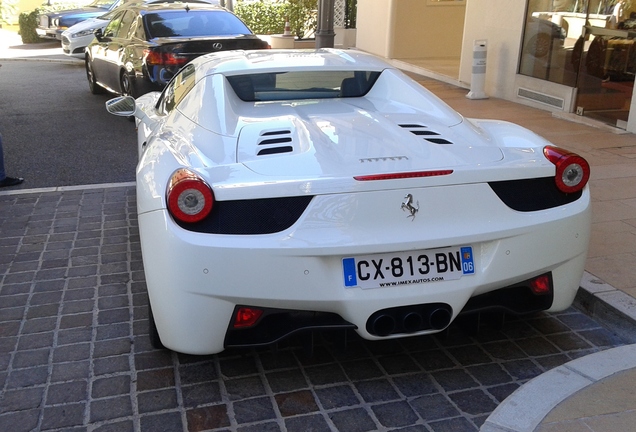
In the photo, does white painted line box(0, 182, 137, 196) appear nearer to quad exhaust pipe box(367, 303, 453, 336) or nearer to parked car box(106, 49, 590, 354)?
parked car box(106, 49, 590, 354)

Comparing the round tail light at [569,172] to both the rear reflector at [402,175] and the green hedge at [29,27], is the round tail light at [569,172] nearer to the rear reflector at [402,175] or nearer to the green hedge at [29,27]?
the rear reflector at [402,175]

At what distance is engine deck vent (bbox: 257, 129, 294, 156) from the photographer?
10.7ft

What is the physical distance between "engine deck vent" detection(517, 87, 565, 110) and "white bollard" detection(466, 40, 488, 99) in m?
0.70

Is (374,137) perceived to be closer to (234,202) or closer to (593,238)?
(234,202)

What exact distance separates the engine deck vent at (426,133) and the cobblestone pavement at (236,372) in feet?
3.18

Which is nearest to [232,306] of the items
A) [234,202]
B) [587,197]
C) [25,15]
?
[234,202]

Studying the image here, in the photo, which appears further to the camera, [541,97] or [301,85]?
[541,97]

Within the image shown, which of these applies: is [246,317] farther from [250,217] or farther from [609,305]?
[609,305]

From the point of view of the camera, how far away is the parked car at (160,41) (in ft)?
30.7

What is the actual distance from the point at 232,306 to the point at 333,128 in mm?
1117

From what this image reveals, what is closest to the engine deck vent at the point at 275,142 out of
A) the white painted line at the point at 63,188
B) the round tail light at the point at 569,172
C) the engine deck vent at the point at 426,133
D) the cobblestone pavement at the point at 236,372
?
the engine deck vent at the point at 426,133

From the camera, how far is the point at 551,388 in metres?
3.20

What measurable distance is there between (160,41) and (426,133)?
22.3ft

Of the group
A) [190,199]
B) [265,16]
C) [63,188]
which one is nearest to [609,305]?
[190,199]
